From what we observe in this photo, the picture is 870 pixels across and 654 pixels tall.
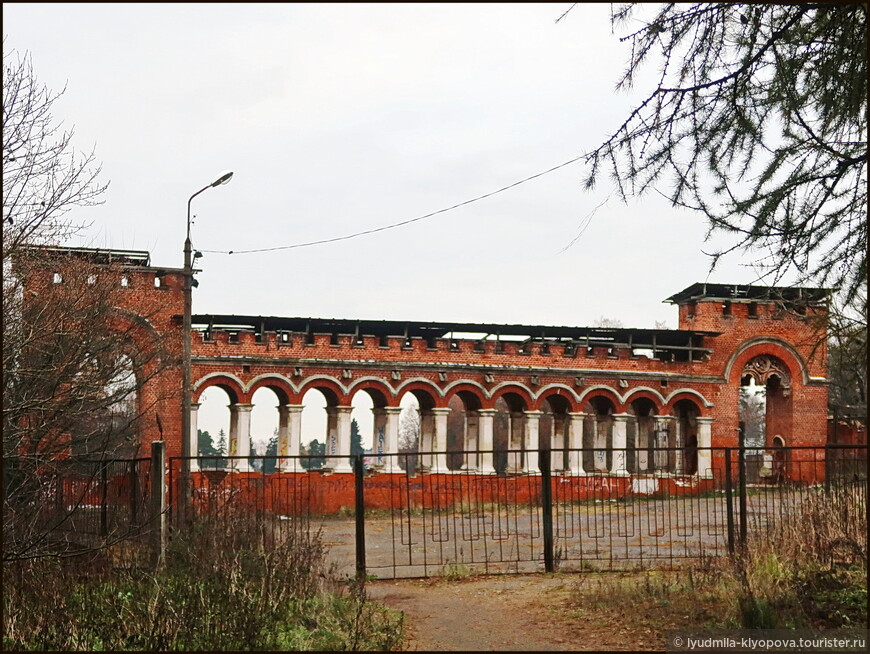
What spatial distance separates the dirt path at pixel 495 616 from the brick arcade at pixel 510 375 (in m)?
14.0

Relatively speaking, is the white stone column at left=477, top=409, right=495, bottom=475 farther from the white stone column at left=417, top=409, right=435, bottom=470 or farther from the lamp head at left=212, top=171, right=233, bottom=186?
the lamp head at left=212, top=171, right=233, bottom=186

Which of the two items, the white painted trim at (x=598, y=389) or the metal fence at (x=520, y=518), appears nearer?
the metal fence at (x=520, y=518)

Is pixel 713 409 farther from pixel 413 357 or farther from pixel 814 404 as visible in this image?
pixel 413 357

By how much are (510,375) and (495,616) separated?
19.9 m

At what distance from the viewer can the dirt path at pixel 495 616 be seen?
7.74 m

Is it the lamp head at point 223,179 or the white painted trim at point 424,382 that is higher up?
the lamp head at point 223,179

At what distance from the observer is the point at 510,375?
2873cm

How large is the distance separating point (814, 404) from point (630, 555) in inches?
766

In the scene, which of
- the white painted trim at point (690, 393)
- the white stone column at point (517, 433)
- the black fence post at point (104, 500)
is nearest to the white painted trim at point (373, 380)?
the white stone column at point (517, 433)

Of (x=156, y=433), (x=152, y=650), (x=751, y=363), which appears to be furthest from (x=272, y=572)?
(x=751, y=363)


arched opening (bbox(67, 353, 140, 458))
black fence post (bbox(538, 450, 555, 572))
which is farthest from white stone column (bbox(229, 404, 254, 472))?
black fence post (bbox(538, 450, 555, 572))

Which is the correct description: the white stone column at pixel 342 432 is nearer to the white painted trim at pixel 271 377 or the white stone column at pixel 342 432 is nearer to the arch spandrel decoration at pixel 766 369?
the white painted trim at pixel 271 377

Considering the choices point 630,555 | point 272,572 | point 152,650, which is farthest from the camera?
point 630,555

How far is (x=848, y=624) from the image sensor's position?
24.7ft
